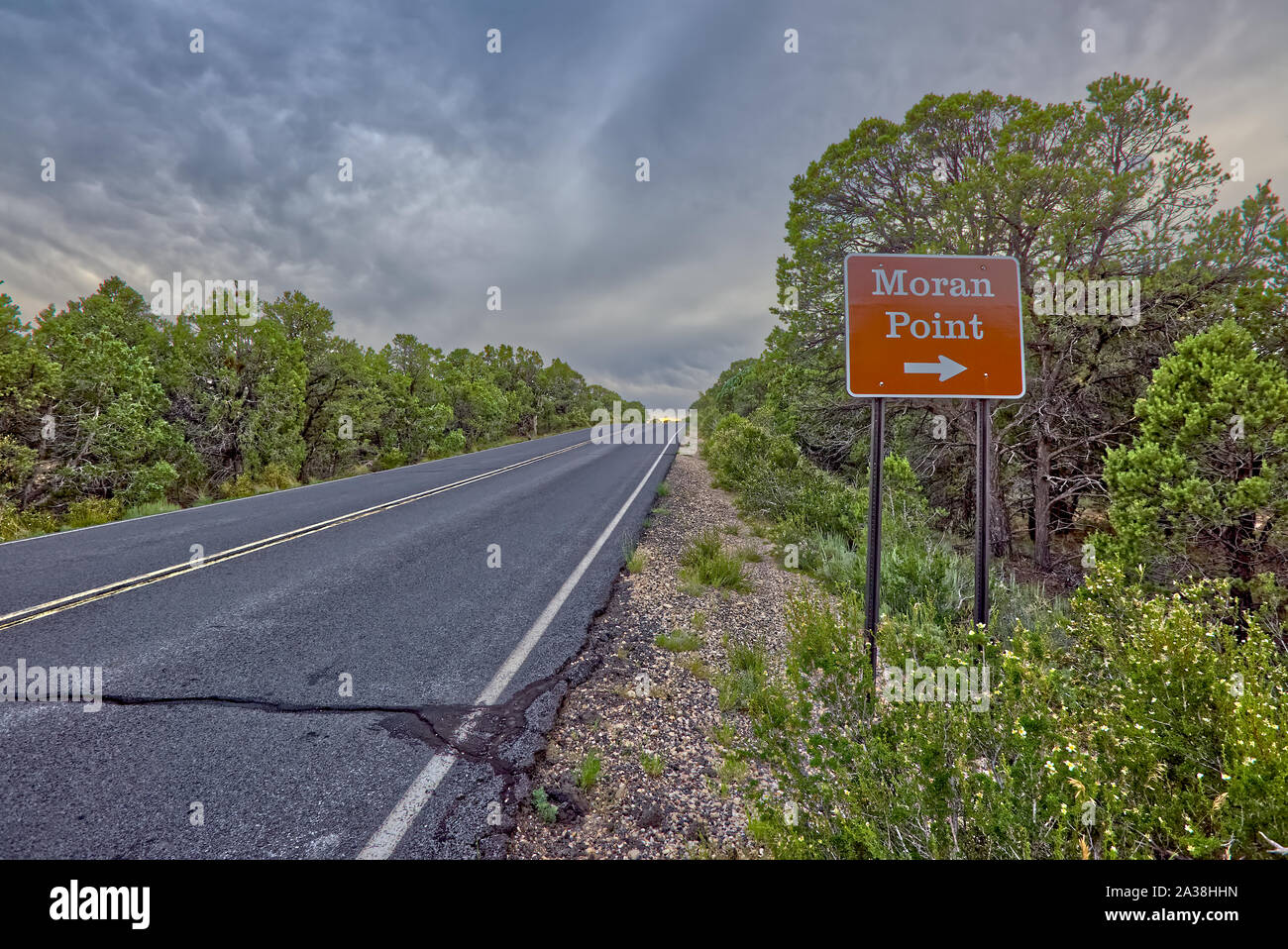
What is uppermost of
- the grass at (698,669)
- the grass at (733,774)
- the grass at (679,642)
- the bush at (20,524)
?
the bush at (20,524)

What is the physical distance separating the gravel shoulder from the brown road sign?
61.0 inches

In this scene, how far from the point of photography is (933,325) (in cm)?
303

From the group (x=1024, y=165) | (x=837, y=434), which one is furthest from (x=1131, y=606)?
(x=837, y=434)

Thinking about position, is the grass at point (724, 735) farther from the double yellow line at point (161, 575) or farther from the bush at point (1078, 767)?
the double yellow line at point (161, 575)

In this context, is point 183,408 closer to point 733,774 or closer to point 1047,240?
point 733,774

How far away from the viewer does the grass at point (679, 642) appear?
406cm

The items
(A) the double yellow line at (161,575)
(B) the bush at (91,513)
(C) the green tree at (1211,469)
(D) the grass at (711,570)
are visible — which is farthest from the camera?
(B) the bush at (91,513)

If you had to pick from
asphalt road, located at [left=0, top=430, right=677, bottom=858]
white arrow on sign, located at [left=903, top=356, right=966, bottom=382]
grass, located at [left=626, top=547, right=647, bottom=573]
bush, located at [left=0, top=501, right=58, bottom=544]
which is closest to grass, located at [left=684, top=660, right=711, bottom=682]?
asphalt road, located at [left=0, top=430, right=677, bottom=858]

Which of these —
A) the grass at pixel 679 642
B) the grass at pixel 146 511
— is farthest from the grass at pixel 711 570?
the grass at pixel 146 511

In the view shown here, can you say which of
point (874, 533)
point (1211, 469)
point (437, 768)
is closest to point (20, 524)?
point (437, 768)

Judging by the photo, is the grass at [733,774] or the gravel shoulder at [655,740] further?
the grass at [733,774]

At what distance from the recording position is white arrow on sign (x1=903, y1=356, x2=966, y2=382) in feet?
9.89

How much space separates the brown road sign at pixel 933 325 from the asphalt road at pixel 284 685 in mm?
3008
